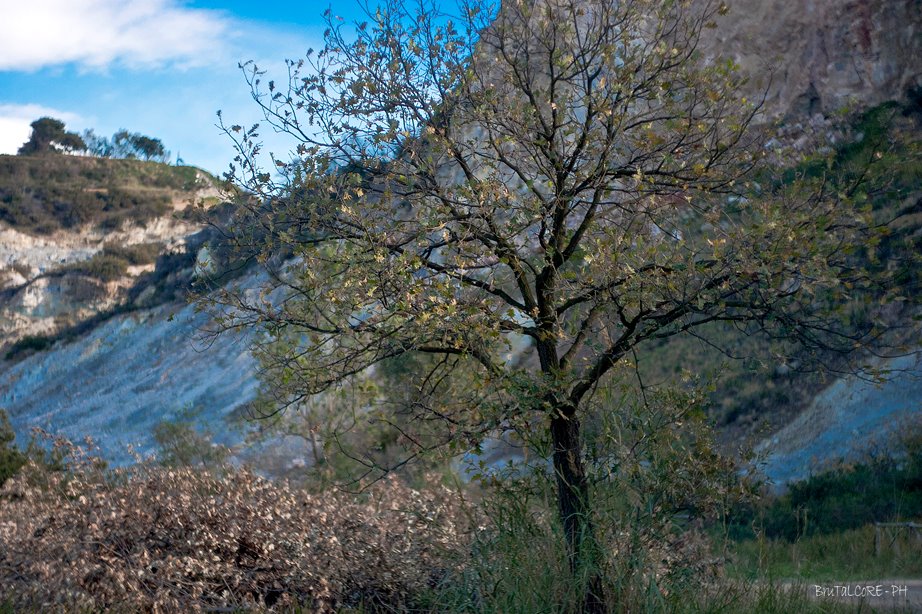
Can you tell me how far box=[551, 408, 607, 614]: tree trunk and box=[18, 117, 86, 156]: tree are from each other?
7496 cm

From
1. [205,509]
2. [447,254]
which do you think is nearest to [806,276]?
[447,254]

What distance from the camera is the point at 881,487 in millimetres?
14648

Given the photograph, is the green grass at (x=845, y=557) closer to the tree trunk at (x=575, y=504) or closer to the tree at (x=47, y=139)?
the tree trunk at (x=575, y=504)

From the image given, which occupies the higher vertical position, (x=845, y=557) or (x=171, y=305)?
(x=171, y=305)

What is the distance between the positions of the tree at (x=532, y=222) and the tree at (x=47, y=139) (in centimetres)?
7343

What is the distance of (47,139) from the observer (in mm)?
72688

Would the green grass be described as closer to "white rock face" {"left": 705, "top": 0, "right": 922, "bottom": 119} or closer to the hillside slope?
the hillside slope

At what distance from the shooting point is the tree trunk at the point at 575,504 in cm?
525

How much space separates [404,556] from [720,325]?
16845 mm

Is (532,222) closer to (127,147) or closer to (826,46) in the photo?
(826,46)

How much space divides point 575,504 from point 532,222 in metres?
1.99

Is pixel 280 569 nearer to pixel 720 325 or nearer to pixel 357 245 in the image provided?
pixel 357 245

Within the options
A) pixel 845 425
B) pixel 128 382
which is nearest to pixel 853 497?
pixel 845 425

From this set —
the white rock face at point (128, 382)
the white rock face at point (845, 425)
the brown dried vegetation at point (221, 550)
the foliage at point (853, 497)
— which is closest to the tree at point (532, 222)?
the brown dried vegetation at point (221, 550)
